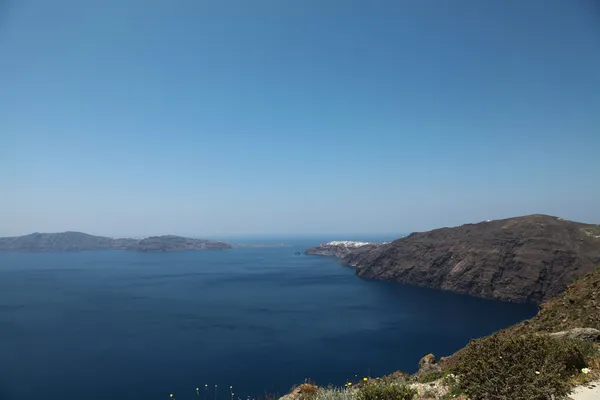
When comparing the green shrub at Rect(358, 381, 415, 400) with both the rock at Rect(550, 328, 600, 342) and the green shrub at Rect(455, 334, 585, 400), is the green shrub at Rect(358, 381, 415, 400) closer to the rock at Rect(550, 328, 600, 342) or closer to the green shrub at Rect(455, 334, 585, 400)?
the green shrub at Rect(455, 334, 585, 400)

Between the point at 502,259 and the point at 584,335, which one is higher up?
the point at 584,335

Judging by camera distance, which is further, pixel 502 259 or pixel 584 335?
pixel 502 259

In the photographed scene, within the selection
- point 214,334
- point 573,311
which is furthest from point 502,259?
point 573,311

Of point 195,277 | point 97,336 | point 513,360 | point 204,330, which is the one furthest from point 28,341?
point 195,277

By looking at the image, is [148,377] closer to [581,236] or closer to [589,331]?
[589,331]

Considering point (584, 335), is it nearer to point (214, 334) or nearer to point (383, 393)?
point (383, 393)

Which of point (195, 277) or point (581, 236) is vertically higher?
point (581, 236)

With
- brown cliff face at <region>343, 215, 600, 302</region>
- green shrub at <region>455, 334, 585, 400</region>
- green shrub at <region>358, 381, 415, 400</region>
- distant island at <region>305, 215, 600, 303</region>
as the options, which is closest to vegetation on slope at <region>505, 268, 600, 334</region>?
green shrub at <region>455, 334, 585, 400</region>
